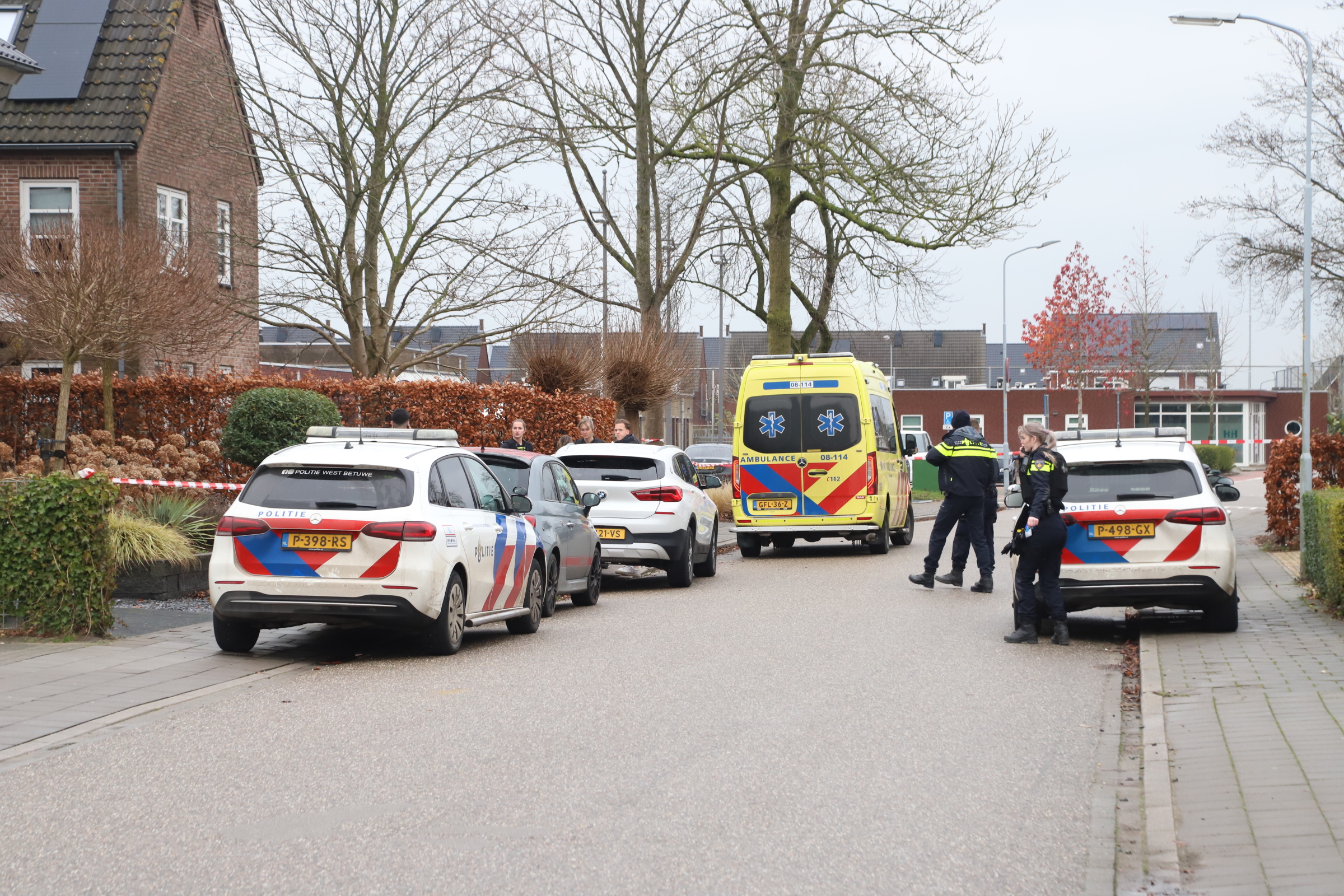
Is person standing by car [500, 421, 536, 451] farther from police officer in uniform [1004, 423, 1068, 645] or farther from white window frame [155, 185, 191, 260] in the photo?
white window frame [155, 185, 191, 260]

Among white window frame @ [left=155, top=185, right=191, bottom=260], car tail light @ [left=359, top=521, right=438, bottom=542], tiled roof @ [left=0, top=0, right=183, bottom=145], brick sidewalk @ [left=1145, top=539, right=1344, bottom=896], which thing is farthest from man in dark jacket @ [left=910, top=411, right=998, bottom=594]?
tiled roof @ [left=0, top=0, right=183, bottom=145]

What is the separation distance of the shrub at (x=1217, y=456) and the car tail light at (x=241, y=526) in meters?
55.2

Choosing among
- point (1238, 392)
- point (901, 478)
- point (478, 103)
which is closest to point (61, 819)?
point (901, 478)

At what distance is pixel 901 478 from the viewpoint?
23891 mm

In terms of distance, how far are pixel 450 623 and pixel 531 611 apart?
180cm

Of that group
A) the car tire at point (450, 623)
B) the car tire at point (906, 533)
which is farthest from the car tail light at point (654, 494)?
the car tire at point (906, 533)

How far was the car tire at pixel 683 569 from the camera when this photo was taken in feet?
56.6

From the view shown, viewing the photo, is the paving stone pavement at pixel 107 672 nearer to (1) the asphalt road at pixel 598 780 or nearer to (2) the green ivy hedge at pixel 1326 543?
(1) the asphalt road at pixel 598 780

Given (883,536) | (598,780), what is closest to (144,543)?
(598,780)

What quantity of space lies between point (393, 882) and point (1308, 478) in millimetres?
15879

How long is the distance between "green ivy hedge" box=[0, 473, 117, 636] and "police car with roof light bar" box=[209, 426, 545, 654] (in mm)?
1015

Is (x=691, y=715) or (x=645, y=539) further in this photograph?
(x=645, y=539)

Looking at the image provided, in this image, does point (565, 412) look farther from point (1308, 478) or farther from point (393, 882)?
point (393, 882)

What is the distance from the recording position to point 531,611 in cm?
1293
